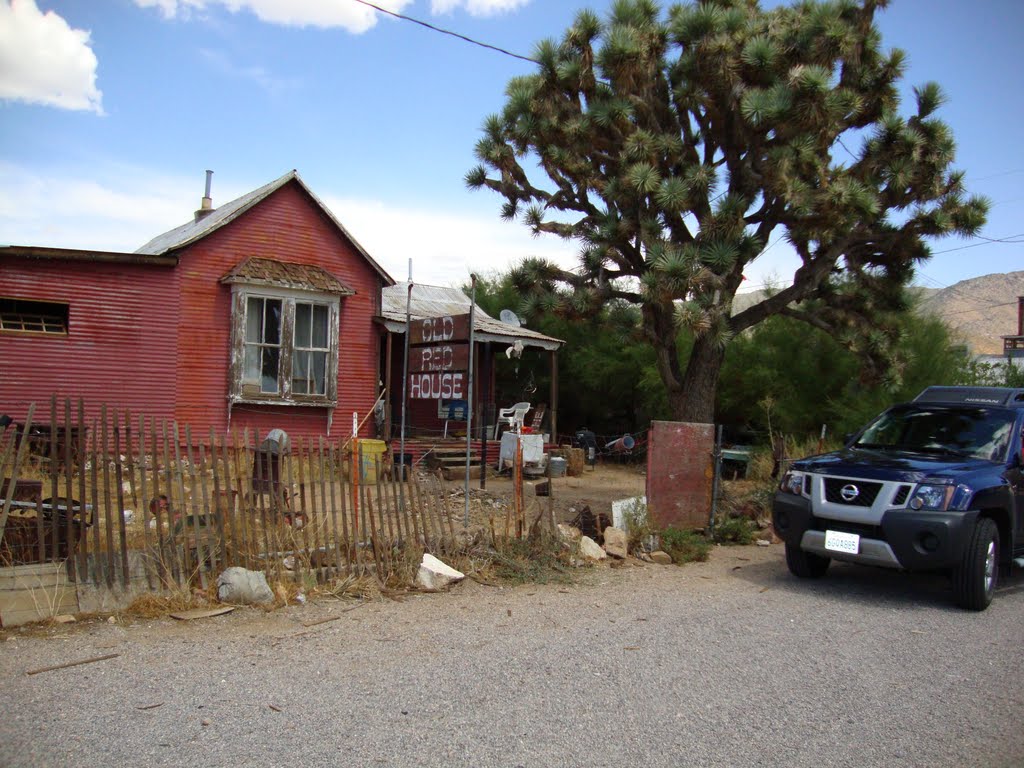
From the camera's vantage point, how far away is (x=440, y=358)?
10.4 m

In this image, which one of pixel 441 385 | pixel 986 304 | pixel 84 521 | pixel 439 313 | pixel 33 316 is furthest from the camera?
pixel 986 304

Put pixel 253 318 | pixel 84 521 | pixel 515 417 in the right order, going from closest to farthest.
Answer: pixel 84 521, pixel 253 318, pixel 515 417

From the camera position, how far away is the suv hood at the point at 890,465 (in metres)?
7.18

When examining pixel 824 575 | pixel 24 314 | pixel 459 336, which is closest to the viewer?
pixel 824 575

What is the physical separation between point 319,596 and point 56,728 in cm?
273

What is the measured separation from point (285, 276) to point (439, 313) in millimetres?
4573

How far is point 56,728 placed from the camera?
403cm

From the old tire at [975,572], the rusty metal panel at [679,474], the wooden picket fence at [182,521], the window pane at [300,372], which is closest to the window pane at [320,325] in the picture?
the window pane at [300,372]

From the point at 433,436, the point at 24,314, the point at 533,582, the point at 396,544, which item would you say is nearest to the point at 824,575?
the point at 533,582

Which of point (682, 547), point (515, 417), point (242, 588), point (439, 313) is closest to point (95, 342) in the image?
point (439, 313)

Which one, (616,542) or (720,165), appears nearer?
(616,542)

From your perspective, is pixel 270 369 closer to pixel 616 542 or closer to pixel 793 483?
pixel 616 542

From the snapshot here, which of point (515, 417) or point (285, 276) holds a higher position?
point (285, 276)

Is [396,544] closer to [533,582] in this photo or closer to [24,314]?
[533,582]
